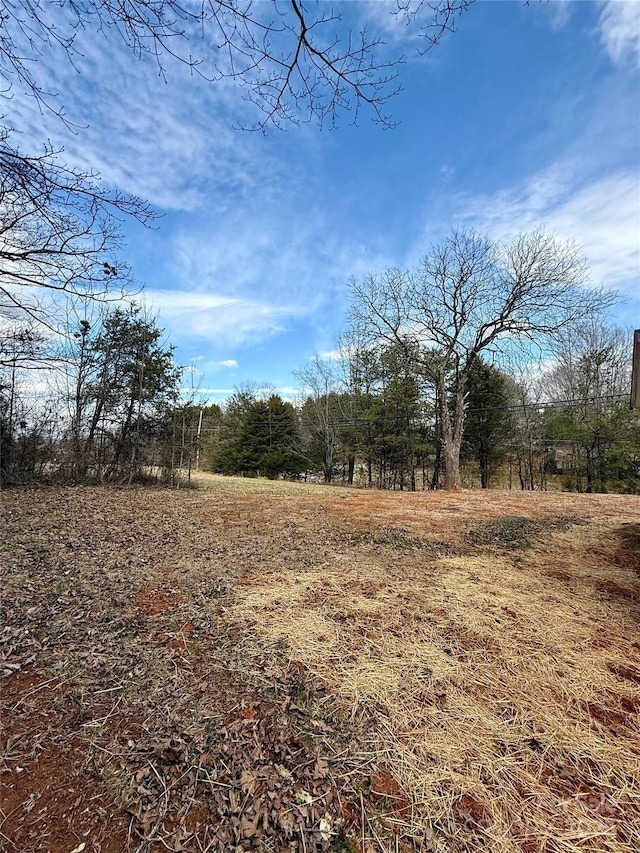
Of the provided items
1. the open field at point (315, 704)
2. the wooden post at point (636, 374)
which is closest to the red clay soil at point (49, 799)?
the open field at point (315, 704)

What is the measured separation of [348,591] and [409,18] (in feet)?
10.9

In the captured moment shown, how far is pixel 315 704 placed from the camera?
1.50 m

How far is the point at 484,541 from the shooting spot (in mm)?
4172

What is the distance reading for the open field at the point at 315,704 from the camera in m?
1.03

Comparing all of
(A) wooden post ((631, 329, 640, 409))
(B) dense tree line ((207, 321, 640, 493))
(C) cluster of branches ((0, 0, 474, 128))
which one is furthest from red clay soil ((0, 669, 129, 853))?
(B) dense tree line ((207, 321, 640, 493))

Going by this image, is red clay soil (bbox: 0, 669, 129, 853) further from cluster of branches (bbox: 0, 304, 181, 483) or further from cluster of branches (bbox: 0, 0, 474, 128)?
cluster of branches (bbox: 0, 304, 181, 483)

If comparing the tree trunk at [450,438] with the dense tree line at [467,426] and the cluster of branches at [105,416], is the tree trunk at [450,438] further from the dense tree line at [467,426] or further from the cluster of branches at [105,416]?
the cluster of branches at [105,416]

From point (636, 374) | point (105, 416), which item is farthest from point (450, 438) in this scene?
point (105, 416)

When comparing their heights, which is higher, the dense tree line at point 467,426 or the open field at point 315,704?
the dense tree line at point 467,426

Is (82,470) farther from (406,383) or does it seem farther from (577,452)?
(577,452)

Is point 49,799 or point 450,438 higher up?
point 450,438

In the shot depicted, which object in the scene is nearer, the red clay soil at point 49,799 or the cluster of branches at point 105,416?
the red clay soil at point 49,799

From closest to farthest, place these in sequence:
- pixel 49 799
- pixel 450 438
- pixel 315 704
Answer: pixel 49 799 < pixel 315 704 < pixel 450 438

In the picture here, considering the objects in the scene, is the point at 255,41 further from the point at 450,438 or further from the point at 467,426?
the point at 467,426
